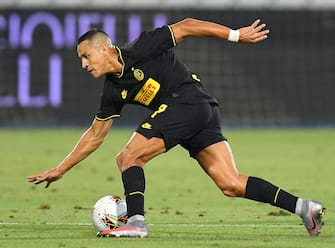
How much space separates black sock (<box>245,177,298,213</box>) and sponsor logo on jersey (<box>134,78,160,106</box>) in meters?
1.04

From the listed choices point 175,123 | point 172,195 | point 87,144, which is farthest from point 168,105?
point 172,195

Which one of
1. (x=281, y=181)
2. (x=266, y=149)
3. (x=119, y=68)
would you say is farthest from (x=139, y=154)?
(x=266, y=149)

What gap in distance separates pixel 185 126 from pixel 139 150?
44 cm

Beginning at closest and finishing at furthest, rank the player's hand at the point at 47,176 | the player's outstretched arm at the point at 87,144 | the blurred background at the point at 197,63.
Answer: the player's hand at the point at 47,176
the player's outstretched arm at the point at 87,144
the blurred background at the point at 197,63

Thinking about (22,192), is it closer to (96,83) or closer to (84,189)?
(84,189)

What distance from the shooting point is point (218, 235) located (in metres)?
8.52

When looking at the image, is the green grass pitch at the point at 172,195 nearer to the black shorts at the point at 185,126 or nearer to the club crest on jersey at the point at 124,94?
the black shorts at the point at 185,126

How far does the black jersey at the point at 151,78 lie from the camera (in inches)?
331

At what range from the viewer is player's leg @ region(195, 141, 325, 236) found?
324 inches

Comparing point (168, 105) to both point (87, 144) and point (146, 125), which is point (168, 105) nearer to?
point (146, 125)

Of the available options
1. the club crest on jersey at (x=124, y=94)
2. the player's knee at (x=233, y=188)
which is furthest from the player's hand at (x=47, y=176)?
the player's knee at (x=233, y=188)

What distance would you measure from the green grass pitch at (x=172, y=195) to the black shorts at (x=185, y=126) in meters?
0.76

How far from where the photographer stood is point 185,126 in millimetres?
8328

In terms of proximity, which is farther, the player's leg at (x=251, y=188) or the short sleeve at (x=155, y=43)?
the short sleeve at (x=155, y=43)
